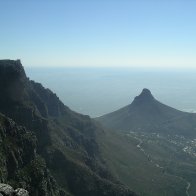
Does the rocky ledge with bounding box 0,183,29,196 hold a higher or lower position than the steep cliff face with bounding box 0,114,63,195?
higher

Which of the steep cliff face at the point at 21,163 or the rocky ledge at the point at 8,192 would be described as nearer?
the rocky ledge at the point at 8,192

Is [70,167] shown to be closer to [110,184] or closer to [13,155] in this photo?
[110,184]

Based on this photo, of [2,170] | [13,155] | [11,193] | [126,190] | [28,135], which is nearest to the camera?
[11,193]

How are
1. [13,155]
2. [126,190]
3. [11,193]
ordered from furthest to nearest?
[126,190], [13,155], [11,193]

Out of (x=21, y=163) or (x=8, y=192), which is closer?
(x=8, y=192)

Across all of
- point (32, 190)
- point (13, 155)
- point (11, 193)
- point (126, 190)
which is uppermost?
point (11, 193)

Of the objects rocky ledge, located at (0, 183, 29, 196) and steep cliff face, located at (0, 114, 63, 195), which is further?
steep cliff face, located at (0, 114, 63, 195)

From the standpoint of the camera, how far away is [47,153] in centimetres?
19325

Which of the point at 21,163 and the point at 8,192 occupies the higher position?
the point at 8,192

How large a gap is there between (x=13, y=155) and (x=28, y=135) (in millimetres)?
18064

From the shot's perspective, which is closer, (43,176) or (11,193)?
(11,193)

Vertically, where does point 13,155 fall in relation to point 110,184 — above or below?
above

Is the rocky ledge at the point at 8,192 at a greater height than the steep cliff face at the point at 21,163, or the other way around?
the rocky ledge at the point at 8,192

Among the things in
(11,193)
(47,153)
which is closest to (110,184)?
(47,153)
